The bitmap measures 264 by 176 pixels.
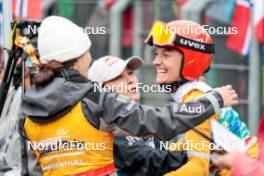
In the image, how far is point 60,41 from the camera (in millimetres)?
4910

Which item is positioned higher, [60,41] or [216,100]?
[60,41]

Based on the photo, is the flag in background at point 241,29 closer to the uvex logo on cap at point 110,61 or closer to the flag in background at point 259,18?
the flag in background at point 259,18

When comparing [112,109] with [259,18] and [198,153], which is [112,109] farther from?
[259,18]

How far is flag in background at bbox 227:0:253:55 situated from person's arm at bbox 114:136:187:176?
5.19 m

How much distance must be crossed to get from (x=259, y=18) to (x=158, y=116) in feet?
17.7

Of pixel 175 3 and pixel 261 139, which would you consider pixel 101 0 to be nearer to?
pixel 175 3

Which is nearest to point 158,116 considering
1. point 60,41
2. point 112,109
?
point 112,109

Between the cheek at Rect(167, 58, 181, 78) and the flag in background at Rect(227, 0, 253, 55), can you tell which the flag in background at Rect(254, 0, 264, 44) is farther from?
the cheek at Rect(167, 58, 181, 78)

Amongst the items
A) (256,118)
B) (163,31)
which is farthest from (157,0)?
(163,31)

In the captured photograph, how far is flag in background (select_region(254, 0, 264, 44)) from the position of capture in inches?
382

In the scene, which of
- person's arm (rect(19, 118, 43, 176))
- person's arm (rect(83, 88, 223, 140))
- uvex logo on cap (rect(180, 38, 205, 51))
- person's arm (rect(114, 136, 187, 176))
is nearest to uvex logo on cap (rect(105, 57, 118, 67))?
person's arm (rect(114, 136, 187, 176))

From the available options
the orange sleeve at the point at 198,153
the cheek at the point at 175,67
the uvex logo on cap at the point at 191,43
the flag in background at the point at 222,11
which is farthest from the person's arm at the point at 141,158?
the flag in background at the point at 222,11

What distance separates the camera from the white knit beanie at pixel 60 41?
4863mm

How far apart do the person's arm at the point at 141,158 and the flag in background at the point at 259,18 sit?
14.4ft
